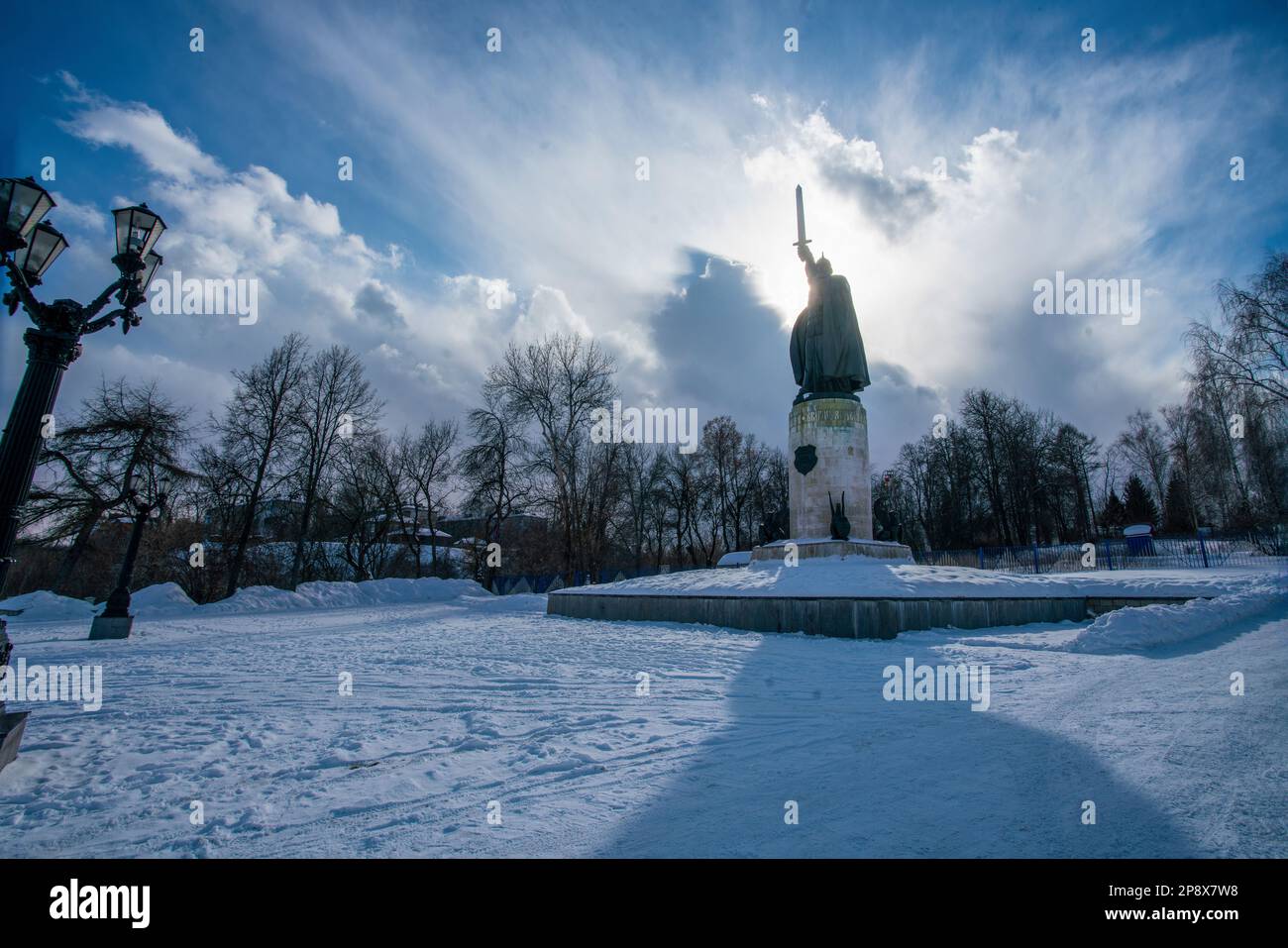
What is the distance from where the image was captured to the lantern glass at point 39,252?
15.1 ft

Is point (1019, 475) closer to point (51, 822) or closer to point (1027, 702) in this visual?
point (1027, 702)

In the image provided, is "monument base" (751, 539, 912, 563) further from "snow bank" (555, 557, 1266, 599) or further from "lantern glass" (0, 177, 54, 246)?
"lantern glass" (0, 177, 54, 246)

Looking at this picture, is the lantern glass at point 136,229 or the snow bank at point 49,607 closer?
the lantern glass at point 136,229

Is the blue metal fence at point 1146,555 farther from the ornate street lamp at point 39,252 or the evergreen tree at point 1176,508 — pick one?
the ornate street lamp at point 39,252

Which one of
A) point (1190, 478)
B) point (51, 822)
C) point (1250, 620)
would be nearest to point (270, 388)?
point (51, 822)

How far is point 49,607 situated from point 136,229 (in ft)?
57.2

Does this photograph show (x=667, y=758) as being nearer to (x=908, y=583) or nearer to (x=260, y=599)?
(x=908, y=583)

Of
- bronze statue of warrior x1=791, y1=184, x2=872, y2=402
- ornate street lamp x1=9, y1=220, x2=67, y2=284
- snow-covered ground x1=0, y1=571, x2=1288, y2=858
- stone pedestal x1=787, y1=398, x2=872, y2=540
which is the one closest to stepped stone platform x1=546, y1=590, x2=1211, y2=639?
snow-covered ground x1=0, y1=571, x2=1288, y2=858

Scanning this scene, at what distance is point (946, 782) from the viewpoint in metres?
3.37

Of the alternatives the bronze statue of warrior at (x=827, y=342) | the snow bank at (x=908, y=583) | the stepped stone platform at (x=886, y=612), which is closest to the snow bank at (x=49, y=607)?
the snow bank at (x=908, y=583)

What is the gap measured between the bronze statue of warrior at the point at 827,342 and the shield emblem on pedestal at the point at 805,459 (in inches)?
73.5

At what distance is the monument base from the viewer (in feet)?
53.6

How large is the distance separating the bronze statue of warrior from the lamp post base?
1808 centimetres

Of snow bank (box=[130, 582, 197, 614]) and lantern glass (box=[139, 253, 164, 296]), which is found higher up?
lantern glass (box=[139, 253, 164, 296])
